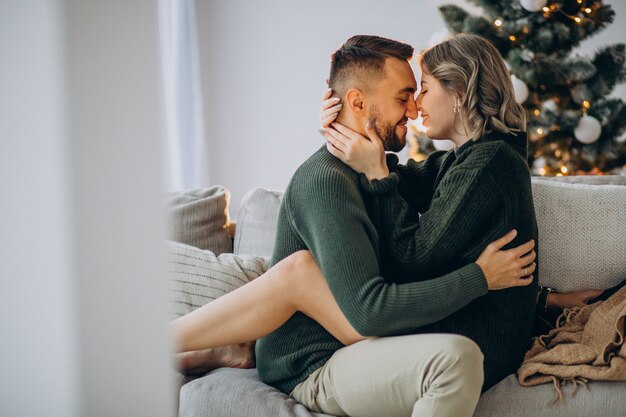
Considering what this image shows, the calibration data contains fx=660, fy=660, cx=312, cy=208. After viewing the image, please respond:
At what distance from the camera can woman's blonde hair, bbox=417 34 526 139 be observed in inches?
61.9

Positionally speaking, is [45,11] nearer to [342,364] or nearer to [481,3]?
[342,364]

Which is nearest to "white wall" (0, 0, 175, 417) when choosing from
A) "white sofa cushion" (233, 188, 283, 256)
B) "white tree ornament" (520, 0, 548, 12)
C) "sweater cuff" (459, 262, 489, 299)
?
"sweater cuff" (459, 262, 489, 299)

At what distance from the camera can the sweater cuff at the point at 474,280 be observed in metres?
1.29

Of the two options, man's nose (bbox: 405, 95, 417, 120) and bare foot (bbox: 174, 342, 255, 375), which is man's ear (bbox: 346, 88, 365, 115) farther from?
bare foot (bbox: 174, 342, 255, 375)

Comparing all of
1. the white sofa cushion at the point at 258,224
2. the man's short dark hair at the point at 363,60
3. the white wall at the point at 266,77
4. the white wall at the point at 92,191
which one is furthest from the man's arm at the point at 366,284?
the white wall at the point at 266,77

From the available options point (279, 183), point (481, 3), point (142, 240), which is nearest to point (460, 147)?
point (142, 240)

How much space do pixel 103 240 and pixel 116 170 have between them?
36mm

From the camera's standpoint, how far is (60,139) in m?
0.32

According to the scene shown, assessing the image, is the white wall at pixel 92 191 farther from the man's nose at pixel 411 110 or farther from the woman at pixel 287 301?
the man's nose at pixel 411 110

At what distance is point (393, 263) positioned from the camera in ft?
4.63

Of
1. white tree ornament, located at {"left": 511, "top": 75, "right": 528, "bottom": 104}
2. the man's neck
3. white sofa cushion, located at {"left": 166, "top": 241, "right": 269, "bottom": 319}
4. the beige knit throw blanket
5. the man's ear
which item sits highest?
the man's ear

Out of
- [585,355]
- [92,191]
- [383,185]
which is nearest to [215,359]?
[383,185]

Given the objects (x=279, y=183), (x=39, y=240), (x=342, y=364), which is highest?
(x=39, y=240)

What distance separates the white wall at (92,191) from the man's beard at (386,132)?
129 centimetres
